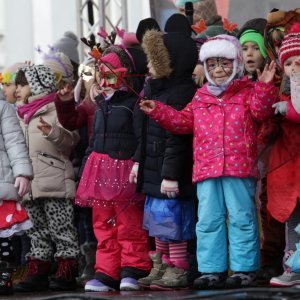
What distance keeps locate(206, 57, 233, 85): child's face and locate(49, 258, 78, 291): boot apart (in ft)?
6.93

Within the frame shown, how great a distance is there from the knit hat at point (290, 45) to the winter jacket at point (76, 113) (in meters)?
2.04

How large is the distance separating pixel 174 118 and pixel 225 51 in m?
0.58

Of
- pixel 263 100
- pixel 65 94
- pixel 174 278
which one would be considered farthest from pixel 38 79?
pixel 263 100

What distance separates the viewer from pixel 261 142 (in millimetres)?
8711

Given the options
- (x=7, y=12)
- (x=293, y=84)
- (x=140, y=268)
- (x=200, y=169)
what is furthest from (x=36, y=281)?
(x=7, y=12)

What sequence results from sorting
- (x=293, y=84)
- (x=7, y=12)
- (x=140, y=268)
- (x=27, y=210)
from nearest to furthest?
(x=293, y=84), (x=140, y=268), (x=27, y=210), (x=7, y=12)

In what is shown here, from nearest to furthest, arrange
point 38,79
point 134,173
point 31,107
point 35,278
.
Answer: point 134,173, point 35,278, point 31,107, point 38,79

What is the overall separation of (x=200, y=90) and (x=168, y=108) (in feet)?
0.88

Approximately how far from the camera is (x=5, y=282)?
951cm

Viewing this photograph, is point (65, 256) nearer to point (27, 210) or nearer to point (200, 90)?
point (27, 210)

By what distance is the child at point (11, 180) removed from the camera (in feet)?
30.8

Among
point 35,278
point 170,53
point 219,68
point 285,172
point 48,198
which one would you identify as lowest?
point 35,278

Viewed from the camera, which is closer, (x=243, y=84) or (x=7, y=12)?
(x=243, y=84)

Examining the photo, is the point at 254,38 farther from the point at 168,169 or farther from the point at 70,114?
the point at 70,114
